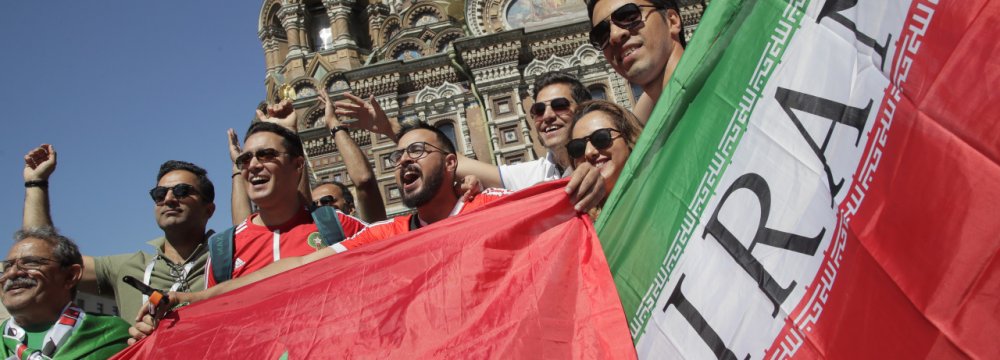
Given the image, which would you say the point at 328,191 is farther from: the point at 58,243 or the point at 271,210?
the point at 58,243

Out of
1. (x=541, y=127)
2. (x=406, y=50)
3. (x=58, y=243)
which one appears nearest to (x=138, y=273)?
(x=58, y=243)

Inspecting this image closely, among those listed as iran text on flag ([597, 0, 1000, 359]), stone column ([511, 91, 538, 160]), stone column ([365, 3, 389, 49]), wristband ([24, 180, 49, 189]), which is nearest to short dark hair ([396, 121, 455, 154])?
iran text on flag ([597, 0, 1000, 359])

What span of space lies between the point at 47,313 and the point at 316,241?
1359 millimetres

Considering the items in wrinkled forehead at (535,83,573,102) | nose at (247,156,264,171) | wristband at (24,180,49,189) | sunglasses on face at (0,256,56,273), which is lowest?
sunglasses on face at (0,256,56,273)

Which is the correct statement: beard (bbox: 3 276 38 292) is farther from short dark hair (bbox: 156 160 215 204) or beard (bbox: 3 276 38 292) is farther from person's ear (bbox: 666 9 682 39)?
person's ear (bbox: 666 9 682 39)

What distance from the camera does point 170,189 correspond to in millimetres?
3609

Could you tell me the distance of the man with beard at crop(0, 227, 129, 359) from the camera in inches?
118

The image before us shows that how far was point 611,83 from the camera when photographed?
18.0 metres

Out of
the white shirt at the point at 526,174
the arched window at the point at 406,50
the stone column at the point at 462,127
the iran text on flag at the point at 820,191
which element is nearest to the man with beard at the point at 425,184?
the white shirt at the point at 526,174

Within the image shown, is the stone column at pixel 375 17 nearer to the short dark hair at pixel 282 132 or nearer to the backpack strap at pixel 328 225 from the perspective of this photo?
the short dark hair at pixel 282 132

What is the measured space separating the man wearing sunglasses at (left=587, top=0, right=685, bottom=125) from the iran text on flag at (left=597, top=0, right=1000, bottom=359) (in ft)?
2.66

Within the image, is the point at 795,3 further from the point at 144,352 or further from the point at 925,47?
the point at 144,352

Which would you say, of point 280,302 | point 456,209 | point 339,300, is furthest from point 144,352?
point 456,209

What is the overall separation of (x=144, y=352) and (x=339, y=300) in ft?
3.11
